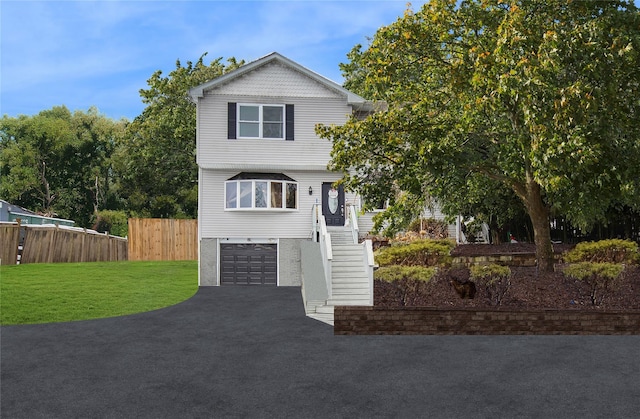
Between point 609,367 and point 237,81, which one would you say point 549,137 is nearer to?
point 609,367

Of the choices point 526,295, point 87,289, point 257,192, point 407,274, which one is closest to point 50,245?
point 87,289

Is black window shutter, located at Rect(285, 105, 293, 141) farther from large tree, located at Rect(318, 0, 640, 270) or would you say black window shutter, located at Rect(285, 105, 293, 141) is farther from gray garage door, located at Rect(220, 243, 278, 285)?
large tree, located at Rect(318, 0, 640, 270)

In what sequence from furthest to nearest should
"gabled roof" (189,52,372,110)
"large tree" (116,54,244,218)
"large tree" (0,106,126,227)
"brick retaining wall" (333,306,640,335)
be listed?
"large tree" (0,106,126,227), "large tree" (116,54,244,218), "gabled roof" (189,52,372,110), "brick retaining wall" (333,306,640,335)

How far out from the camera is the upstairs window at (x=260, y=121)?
2373cm

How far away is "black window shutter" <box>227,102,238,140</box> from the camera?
23.6 meters

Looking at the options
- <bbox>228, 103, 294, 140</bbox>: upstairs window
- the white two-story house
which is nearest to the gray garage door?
the white two-story house

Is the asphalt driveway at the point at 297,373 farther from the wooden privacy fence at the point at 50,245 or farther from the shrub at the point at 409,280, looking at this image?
the wooden privacy fence at the point at 50,245

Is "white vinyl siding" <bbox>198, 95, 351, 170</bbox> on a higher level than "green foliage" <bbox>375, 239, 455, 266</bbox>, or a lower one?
higher

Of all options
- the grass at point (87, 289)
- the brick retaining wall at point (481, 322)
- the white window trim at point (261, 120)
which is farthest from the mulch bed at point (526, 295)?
the white window trim at point (261, 120)

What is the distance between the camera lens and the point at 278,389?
8.41m

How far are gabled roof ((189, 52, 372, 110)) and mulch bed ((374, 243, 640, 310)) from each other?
1044 centimetres

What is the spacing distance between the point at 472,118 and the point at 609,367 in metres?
7.11

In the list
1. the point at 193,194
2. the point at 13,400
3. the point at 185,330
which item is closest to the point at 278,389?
the point at 13,400

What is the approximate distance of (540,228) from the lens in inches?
647
